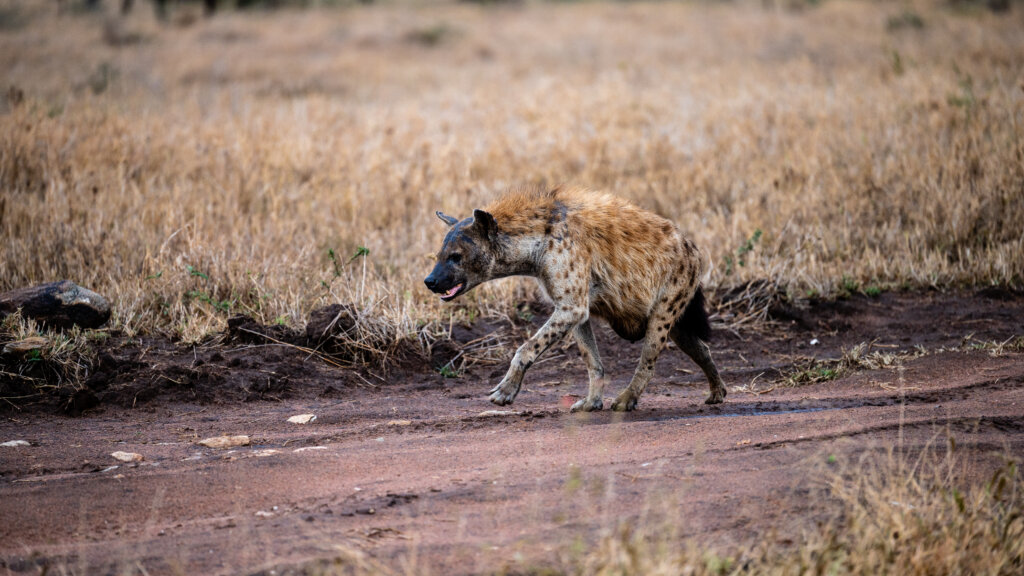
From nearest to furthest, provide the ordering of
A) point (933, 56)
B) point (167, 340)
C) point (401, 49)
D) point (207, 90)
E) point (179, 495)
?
1. point (179, 495)
2. point (167, 340)
3. point (933, 56)
4. point (207, 90)
5. point (401, 49)

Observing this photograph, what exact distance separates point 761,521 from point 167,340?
5.39 metres

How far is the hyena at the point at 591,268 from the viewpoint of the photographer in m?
6.21

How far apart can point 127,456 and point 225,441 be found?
0.57 meters

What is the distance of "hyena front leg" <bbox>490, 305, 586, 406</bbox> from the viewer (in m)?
5.98

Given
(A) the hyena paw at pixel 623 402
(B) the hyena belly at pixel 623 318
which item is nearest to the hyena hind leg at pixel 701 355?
(B) the hyena belly at pixel 623 318

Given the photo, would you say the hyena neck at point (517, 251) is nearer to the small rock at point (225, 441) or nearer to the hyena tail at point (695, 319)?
the hyena tail at point (695, 319)

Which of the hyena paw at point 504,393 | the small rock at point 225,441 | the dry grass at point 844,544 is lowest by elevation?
the small rock at point 225,441

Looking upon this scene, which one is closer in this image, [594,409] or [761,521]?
[761,521]

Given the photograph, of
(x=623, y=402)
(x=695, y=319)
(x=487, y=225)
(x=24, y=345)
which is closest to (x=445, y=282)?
(x=487, y=225)

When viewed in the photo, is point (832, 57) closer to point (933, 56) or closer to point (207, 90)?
point (933, 56)

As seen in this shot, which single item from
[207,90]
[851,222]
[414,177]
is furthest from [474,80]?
[851,222]

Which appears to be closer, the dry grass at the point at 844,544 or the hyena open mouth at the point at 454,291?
the dry grass at the point at 844,544

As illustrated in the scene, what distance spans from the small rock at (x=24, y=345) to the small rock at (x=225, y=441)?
2.00m

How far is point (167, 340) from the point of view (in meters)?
7.63
